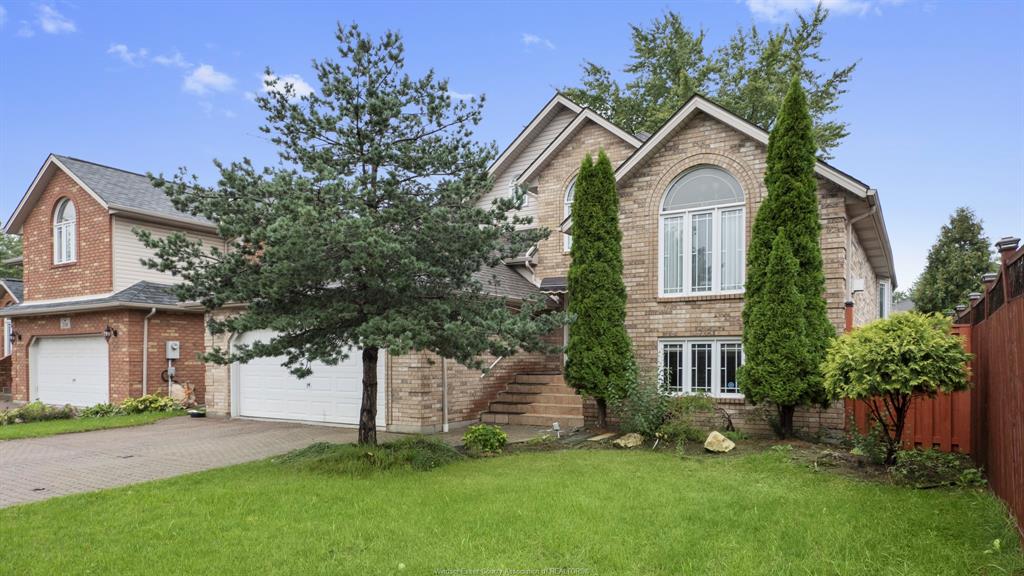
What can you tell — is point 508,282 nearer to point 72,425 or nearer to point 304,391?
point 304,391

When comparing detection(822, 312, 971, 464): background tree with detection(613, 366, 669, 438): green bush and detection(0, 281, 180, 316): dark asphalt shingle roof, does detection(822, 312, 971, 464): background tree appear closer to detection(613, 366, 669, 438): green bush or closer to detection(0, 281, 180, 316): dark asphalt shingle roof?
detection(613, 366, 669, 438): green bush

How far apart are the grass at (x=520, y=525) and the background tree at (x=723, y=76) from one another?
22.7 metres

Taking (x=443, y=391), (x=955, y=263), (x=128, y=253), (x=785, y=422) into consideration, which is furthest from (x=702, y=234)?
(x=955, y=263)

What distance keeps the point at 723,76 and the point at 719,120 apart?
19.2 metres

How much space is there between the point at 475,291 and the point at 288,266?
109 inches

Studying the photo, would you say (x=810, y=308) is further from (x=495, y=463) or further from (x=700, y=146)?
(x=495, y=463)

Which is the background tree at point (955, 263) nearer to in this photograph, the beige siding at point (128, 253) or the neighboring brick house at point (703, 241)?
the neighboring brick house at point (703, 241)

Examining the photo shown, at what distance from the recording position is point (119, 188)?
62.1 feet

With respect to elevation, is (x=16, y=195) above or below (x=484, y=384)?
above

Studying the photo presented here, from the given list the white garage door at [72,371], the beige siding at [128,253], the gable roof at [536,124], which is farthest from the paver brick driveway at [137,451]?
the gable roof at [536,124]

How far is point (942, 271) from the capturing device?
30.0 metres

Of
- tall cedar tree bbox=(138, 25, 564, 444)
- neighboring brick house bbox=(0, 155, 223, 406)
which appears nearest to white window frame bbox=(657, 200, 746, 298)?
tall cedar tree bbox=(138, 25, 564, 444)

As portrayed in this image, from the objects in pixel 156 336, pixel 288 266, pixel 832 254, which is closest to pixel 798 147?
pixel 832 254

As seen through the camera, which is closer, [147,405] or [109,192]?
[147,405]
